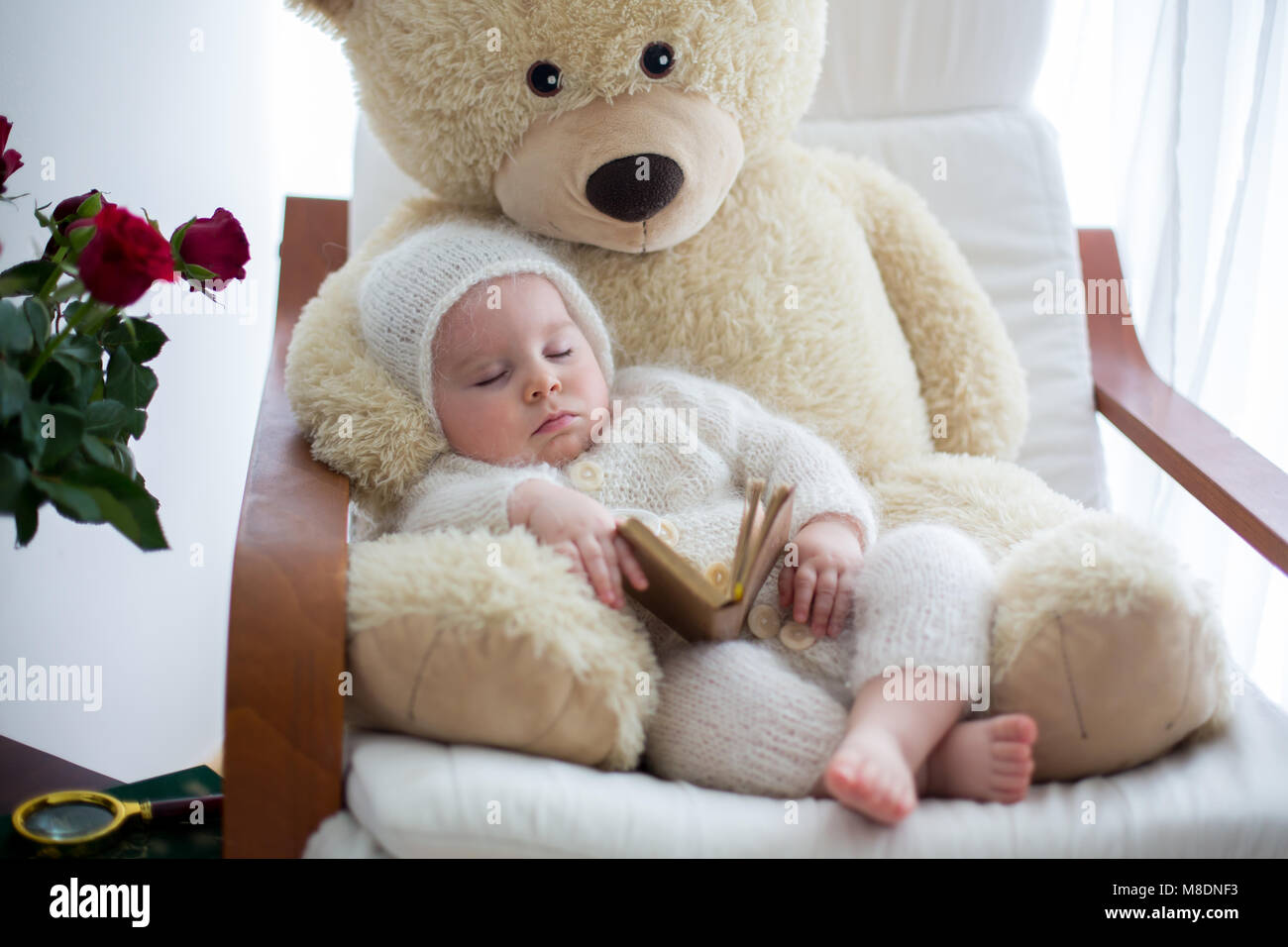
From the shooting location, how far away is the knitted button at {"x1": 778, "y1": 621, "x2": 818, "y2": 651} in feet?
2.86

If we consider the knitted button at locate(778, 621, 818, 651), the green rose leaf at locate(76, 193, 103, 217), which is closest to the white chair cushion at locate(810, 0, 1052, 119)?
the knitted button at locate(778, 621, 818, 651)

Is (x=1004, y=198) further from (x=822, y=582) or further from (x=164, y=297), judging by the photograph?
(x=164, y=297)

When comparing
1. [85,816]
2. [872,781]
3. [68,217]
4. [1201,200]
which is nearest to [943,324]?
[1201,200]

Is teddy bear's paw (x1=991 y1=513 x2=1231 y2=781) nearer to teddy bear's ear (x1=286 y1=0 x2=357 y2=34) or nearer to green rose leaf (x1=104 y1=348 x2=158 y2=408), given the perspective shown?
green rose leaf (x1=104 y1=348 x2=158 y2=408)

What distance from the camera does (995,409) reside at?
46.1 inches

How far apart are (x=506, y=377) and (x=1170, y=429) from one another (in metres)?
0.75

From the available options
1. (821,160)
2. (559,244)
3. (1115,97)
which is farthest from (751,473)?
(1115,97)

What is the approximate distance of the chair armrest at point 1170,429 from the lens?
95cm

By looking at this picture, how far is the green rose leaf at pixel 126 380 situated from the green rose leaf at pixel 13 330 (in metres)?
0.12

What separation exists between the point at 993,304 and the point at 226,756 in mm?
1097

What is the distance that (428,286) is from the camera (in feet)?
3.11

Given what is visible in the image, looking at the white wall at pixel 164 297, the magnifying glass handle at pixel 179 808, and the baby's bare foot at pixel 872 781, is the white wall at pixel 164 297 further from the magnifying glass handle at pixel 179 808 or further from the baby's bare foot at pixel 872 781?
the baby's bare foot at pixel 872 781

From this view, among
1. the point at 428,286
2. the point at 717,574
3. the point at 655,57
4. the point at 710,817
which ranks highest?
the point at 655,57
